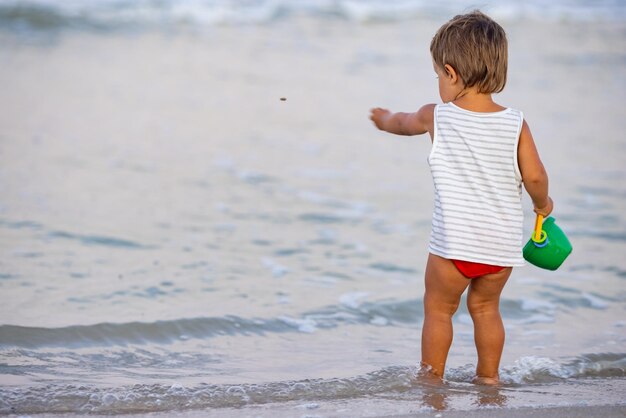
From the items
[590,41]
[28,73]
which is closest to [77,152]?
[28,73]

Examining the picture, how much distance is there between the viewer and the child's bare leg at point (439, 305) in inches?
144

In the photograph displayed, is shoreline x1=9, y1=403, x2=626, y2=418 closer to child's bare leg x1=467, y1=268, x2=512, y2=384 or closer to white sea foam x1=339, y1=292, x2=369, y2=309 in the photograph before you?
child's bare leg x1=467, y1=268, x2=512, y2=384

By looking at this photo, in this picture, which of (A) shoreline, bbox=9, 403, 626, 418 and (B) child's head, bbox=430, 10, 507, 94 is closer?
(A) shoreline, bbox=9, 403, 626, 418

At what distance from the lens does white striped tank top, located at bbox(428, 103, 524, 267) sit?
11.6 feet

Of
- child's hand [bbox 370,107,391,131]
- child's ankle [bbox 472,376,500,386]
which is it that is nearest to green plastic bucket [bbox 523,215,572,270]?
child's ankle [bbox 472,376,500,386]

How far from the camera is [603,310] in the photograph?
516 centimetres

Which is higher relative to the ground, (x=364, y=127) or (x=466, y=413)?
(x=364, y=127)

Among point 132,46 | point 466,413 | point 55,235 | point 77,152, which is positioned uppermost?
point 132,46

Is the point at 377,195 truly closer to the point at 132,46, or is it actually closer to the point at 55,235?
the point at 55,235

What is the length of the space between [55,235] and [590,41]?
35.2 ft

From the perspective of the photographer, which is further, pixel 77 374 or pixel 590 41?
pixel 590 41

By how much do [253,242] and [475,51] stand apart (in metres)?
2.70

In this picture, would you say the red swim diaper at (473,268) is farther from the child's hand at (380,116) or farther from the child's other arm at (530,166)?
the child's hand at (380,116)

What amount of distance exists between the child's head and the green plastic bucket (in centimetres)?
60
